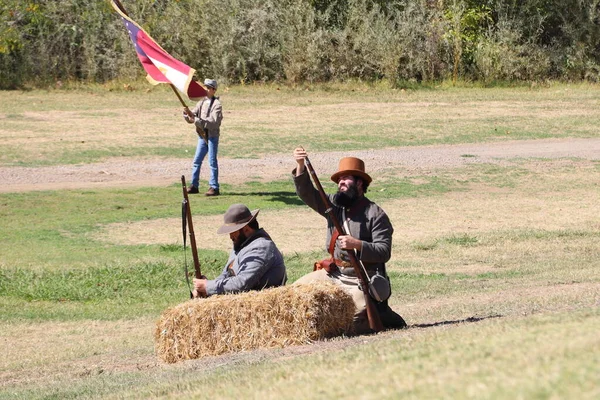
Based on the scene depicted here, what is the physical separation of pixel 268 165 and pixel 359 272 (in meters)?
15.8

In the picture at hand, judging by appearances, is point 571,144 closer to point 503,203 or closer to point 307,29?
point 503,203

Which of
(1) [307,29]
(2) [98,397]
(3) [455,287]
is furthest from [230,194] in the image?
(1) [307,29]

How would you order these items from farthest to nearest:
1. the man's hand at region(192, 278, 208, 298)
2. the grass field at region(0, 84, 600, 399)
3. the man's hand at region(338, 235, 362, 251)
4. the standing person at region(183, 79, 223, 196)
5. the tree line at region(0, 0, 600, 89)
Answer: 1. the tree line at region(0, 0, 600, 89)
2. the standing person at region(183, 79, 223, 196)
3. the man's hand at region(192, 278, 208, 298)
4. the man's hand at region(338, 235, 362, 251)
5. the grass field at region(0, 84, 600, 399)

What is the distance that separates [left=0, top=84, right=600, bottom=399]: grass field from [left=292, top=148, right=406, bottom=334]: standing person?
49cm


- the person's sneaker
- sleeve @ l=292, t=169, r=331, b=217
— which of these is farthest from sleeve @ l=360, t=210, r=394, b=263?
the person's sneaker

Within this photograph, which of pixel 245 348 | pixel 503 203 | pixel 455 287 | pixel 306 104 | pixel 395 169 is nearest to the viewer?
pixel 245 348

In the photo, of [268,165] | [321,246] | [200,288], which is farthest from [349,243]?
[268,165]

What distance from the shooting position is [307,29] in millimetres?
38188

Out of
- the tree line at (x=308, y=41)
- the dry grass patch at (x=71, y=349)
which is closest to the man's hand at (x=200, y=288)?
the dry grass patch at (x=71, y=349)

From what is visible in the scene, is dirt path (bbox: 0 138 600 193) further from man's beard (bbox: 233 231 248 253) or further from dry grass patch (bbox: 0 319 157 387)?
man's beard (bbox: 233 231 248 253)

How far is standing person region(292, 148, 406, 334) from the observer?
10.2m

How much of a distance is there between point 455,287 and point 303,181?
13.5 feet

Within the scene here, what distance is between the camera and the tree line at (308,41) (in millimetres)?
37781

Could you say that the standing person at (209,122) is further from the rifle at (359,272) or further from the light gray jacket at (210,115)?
the rifle at (359,272)
